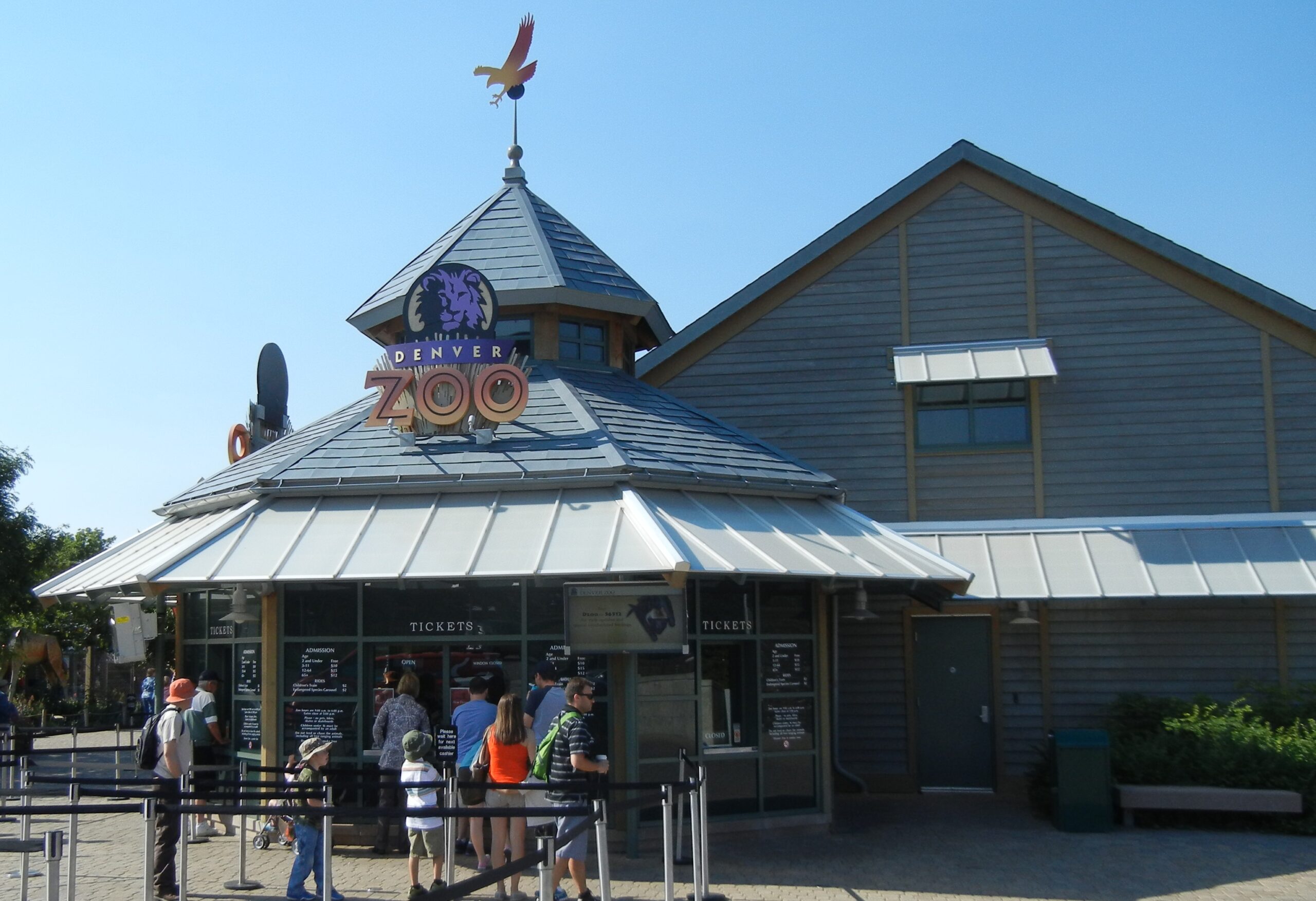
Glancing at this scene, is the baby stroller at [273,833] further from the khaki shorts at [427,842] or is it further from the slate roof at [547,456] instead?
the slate roof at [547,456]

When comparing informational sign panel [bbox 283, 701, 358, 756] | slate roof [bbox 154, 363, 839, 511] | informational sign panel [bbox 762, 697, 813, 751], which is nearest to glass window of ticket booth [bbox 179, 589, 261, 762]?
informational sign panel [bbox 283, 701, 358, 756]

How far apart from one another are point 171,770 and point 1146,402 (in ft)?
41.2

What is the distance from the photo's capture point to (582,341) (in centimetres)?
1617

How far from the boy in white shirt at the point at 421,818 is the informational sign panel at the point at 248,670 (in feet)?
11.2

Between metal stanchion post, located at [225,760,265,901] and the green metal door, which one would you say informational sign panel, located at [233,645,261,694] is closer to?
metal stanchion post, located at [225,760,265,901]

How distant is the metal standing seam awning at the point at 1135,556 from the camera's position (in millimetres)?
14781

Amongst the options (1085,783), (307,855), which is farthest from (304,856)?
(1085,783)

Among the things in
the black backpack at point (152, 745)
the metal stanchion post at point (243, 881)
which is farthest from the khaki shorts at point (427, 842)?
the black backpack at point (152, 745)

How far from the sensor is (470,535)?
1208 cm

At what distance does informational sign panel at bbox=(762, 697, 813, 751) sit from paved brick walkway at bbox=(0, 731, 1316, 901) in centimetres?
89

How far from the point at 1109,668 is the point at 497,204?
10356mm

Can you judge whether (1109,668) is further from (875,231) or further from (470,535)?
(470,535)

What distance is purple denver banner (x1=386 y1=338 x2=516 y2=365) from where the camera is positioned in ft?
45.0

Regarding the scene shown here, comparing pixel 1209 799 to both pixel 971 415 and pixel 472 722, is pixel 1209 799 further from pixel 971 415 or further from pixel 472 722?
pixel 472 722
